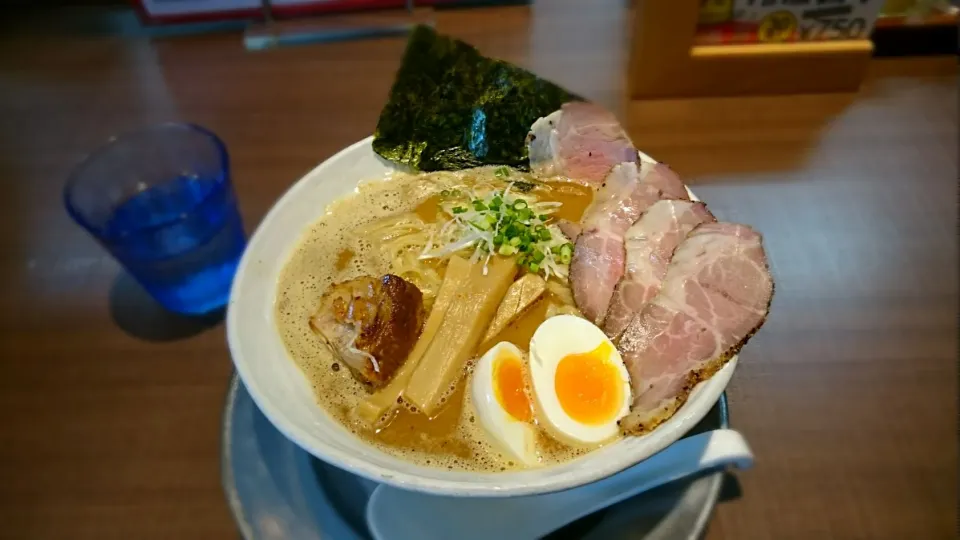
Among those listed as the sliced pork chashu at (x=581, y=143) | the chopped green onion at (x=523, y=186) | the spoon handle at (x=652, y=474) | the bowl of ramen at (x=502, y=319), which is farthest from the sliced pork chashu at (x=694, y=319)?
the chopped green onion at (x=523, y=186)

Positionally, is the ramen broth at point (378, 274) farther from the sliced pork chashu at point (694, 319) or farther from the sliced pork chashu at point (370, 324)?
the sliced pork chashu at point (694, 319)

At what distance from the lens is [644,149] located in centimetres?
186

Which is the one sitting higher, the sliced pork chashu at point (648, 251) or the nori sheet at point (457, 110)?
the nori sheet at point (457, 110)

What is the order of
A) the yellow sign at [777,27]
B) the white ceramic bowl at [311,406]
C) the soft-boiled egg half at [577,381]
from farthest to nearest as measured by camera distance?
the yellow sign at [777,27] → the soft-boiled egg half at [577,381] → the white ceramic bowl at [311,406]

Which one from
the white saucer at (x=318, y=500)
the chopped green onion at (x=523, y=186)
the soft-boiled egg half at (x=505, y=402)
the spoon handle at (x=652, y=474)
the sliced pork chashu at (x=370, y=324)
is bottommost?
the white saucer at (x=318, y=500)

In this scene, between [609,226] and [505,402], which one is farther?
[609,226]

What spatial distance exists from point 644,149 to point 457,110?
59 cm

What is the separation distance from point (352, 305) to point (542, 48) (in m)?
1.41

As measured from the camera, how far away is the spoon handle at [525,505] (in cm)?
107

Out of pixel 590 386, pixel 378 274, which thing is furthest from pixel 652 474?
pixel 378 274

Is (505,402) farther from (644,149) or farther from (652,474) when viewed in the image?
(644,149)

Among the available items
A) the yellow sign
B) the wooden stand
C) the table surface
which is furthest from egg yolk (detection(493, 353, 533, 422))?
the yellow sign

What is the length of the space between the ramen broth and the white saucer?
0.15 metres

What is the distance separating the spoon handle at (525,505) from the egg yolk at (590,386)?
4.3 inches
